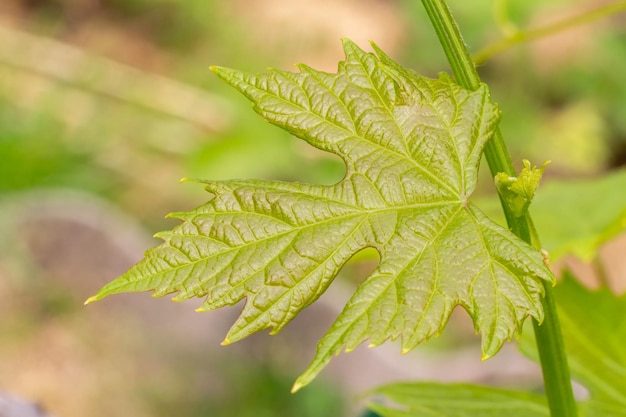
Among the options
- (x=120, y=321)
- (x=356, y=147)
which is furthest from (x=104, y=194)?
(x=356, y=147)

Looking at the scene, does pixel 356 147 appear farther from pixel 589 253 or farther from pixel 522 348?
pixel 589 253

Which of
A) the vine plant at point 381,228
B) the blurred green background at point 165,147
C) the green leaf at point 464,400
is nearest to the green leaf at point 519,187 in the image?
the vine plant at point 381,228

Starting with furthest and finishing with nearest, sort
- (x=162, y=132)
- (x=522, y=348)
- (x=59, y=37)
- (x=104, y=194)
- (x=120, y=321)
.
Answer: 1. (x=59, y=37)
2. (x=162, y=132)
3. (x=104, y=194)
4. (x=120, y=321)
5. (x=522, y=348)

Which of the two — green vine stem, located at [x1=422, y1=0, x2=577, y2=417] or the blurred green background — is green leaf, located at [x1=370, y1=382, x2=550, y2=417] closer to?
green vine stem, located at [x1=422, y1=0, x2=577, y2=417]

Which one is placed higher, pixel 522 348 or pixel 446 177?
pixel 446 177

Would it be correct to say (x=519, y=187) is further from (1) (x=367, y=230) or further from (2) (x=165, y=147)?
(2) (x=165, y=147)

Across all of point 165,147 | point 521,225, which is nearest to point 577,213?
point 521,225

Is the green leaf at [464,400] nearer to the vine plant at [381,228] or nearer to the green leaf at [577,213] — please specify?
the vine plant at [381,228]
